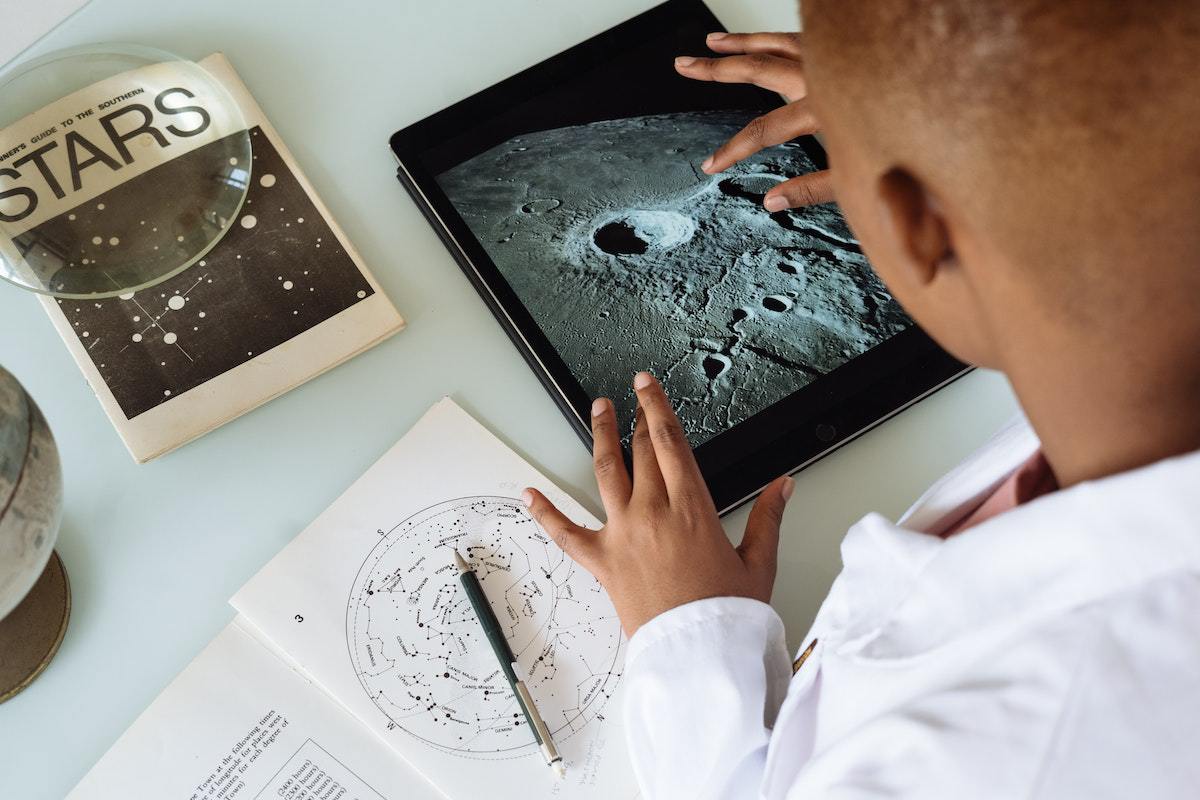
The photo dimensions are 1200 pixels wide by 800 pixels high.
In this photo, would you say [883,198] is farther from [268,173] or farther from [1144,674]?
[268,173]

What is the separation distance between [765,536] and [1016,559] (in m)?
0.21

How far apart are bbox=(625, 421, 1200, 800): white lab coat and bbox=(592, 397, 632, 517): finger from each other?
122 millimetres

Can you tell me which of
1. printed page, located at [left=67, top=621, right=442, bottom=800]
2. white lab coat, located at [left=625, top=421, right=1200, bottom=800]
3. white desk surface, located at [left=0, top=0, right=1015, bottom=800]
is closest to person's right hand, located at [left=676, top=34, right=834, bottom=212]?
white desk surface, located at [left=0, top=0, right=1015, bottom=800]

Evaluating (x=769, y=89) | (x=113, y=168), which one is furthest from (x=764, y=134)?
(x=113, y=168)

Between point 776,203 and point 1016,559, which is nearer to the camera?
point 1016,559

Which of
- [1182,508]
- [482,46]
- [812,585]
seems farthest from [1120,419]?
[482,46]

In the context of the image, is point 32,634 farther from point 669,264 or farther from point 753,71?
point 753,71

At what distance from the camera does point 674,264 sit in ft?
2.28

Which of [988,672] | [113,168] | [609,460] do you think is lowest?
[988,672]

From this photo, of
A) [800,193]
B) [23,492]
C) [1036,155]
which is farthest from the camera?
[800,193]

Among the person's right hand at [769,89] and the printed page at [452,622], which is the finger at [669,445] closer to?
the printed page at [452,622]

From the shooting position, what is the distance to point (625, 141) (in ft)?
2.41

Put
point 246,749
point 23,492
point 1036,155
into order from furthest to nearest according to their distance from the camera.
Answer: point 246,749 → point 23,492 → point 1036,155

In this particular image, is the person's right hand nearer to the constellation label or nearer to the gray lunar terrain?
the gray lunar terrain
